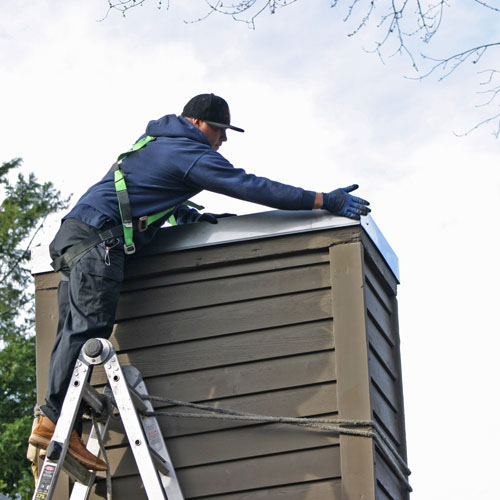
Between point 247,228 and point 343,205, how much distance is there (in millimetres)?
547

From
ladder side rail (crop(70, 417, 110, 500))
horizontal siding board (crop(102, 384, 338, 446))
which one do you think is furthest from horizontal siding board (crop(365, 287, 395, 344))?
ladder side rail (crop(70, 417, 110, 500))

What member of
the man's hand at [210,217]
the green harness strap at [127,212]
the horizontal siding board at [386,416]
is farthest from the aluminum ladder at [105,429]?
the horizontal siding board at [386,416]

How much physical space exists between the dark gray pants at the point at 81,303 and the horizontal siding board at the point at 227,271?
10.8 inches

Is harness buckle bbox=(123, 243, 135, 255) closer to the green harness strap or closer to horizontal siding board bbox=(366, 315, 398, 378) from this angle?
the green harness strap

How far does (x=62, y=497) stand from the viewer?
5.59 metres

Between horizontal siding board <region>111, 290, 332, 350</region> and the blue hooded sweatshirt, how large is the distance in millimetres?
496

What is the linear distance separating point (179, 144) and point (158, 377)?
4.17 ft

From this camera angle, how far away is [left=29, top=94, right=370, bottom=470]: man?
5.40 metres

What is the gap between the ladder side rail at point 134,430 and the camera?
4.96 metres

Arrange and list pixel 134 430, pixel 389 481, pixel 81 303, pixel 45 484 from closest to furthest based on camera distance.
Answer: pixel 45 484 < pixel 134 430 < pixel 81 303 < pixel 389 481

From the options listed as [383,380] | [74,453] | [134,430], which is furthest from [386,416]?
[74,453]

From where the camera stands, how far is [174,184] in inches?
226

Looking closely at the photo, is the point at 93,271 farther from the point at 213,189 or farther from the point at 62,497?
the point at 62,497

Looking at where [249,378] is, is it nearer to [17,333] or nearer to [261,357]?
[261,357]
